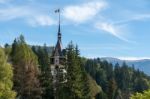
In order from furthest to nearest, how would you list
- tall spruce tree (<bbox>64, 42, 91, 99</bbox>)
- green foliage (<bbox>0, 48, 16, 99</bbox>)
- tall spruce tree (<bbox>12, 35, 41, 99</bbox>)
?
1. tall spruce tree (<bbox>12, 35, 41, 99</bbox>)
2. tall spruce tree (<bbox>64, 42, 91, 99</bbox>)
3. green foliage (<bbox>0, 48, 16, 99</bbox>)

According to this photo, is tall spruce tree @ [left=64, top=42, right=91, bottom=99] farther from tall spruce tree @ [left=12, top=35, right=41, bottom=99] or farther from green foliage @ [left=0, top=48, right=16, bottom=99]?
green foliage @ [left=0, top=48, right=16, bottom=99]

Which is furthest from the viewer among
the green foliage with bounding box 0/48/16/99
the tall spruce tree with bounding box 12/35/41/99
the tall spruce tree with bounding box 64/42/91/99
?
the tall spruce tree with bounding box 12/35/41/99

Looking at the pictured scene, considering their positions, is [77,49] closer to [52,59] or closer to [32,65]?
[32,65]

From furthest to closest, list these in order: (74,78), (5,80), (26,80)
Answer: (26,80)
(74,78)
(5,80)

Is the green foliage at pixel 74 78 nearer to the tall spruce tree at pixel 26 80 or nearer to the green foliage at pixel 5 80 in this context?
the tall spruce tree at pixel 26 80

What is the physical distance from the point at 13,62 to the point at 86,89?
1895 cm

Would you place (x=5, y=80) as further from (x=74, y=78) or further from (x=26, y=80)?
(x=26, y=80)

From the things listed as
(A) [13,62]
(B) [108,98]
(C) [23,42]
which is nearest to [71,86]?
(A) [13,62]

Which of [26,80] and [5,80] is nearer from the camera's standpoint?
[5,80]

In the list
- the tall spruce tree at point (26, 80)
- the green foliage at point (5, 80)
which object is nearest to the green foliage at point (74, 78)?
the tall spruce tree at point (26, 80)

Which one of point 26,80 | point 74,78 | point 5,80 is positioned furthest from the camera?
point 26,80

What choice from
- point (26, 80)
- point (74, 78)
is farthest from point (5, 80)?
point (26, 80)

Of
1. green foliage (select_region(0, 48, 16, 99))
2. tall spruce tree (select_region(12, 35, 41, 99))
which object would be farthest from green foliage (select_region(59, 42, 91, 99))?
green foliage (select_region(0, 48, 16, 99))

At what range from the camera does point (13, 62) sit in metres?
110
